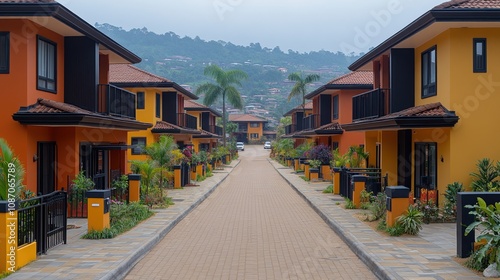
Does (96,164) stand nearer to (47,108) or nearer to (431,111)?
(47,108)

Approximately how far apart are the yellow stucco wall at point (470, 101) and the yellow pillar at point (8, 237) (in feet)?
38.7

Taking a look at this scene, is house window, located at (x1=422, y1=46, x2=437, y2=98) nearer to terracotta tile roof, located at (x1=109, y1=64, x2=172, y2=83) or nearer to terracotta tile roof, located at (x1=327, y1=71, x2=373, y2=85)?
terracotta tile roof, located at (x1=327, y1=71, x2=373, y2=85)

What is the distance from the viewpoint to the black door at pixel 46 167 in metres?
16.5

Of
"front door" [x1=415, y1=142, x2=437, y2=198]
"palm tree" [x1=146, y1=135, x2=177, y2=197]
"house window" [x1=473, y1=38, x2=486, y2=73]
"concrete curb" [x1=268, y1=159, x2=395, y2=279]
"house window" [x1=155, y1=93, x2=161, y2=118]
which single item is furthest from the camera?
"house window" [x1=155, y1=93, x2=161, y2=118]

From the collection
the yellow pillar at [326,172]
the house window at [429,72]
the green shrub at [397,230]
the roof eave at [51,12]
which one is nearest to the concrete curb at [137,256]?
the green shrub at [397,230]

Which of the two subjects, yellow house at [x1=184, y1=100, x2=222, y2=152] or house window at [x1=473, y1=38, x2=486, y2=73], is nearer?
house window at [x1=473, y1=38, x2=486, y2=73]

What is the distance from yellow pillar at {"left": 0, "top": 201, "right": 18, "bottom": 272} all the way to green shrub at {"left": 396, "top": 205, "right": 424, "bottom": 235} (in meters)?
8.45

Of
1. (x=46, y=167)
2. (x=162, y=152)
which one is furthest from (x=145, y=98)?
(x=46, y=167)

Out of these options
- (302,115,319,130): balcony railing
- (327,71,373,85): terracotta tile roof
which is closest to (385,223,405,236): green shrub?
(327,71,373,85): terracotta tile roof

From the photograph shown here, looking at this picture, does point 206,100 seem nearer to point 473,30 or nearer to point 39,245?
point 473,30

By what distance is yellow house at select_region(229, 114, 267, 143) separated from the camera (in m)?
117

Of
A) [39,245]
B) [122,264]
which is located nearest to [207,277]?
[122,264]

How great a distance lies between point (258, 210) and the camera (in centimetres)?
2006

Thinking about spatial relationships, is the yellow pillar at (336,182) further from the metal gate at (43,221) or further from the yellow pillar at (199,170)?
the metal gate at (43,221)
